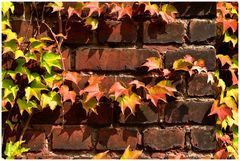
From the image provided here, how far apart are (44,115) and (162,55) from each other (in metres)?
0.47

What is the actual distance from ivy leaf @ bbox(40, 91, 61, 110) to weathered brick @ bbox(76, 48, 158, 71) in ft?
0.41

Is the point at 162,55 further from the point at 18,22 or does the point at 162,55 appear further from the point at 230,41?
the point at 18,22

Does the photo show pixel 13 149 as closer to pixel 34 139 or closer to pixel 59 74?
pixel 34 139

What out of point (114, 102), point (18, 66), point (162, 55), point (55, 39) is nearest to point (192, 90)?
point (162, 55)

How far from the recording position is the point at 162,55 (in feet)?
5.15

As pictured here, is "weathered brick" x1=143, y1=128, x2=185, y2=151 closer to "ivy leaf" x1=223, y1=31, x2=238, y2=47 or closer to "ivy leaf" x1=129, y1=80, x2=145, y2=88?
"ivy leaf" x1=129, y1=80, x2=145, y2=88

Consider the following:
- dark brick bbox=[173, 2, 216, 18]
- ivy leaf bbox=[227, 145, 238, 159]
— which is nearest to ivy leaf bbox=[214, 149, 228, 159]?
ivy leaf bbox=[227, 145, 238, 159]

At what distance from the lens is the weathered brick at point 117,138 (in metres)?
1.56

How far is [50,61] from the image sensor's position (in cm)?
155

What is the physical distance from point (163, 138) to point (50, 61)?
0.48 m

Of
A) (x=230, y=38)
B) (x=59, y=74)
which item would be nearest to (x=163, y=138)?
(x=59, y=74)

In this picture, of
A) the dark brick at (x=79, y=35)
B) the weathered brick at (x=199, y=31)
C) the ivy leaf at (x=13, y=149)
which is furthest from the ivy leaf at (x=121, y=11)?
the ivy leaf at (x=13, y=149)

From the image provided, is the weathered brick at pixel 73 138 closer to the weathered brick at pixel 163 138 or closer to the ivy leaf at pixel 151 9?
the weathered brick at pixel 163 138

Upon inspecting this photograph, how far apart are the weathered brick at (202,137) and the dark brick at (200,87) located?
0.13 metres
